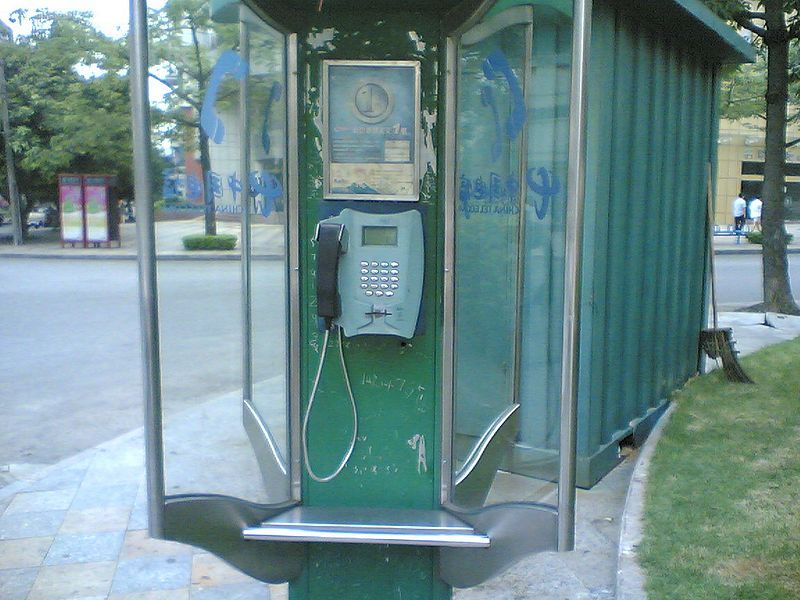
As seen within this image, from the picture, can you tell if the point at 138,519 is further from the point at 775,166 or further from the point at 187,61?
the point at 775,166

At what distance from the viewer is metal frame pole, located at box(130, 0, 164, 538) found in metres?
2.53

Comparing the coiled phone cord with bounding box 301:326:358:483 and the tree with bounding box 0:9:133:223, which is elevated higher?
the tree with bounding box 0:9:133:223

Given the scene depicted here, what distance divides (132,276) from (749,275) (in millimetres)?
12829

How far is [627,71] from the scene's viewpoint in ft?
17.1

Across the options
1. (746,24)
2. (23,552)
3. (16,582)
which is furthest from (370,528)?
(746,24)

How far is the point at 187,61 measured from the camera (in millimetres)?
2848

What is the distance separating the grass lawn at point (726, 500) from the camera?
11.7 ft

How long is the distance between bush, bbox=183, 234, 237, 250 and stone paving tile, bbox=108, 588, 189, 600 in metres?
1.69

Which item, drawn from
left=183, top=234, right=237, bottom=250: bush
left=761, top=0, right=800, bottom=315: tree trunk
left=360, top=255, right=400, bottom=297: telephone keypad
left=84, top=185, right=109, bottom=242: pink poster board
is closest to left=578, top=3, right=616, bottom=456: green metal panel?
left=360, top=255, right=400, bottom=297: telephone keypad

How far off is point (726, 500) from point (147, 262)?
3286 millimetres

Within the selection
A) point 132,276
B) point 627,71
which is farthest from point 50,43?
point 627,71

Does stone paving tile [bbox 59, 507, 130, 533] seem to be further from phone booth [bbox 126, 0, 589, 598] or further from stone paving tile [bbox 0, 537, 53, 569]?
phone booth [bbox 126, 0, 589, 598]

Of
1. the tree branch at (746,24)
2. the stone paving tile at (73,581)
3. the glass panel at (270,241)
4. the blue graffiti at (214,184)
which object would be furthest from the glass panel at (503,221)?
the tree branch at (746,24)

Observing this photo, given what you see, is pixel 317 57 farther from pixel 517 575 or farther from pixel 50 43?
pixel 50 43
